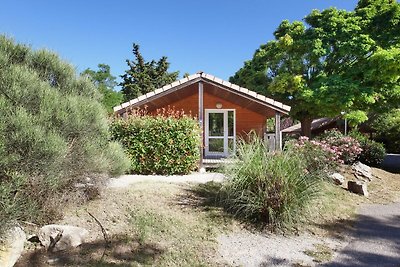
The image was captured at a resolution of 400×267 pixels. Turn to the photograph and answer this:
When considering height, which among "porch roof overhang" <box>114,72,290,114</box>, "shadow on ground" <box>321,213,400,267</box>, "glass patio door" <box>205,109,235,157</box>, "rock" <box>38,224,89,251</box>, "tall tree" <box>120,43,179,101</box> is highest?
"tall tree" <box>120,43,179,101</box>

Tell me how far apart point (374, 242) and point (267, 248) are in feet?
6.92

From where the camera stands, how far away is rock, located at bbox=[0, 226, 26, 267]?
11.0 ft

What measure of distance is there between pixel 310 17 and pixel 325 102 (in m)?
5.76

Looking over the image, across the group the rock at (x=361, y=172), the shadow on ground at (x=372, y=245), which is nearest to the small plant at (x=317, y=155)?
the shadow on ground at (x=372, y=245)

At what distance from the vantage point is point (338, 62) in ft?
57.5

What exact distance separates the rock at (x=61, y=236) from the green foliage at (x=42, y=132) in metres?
0.28

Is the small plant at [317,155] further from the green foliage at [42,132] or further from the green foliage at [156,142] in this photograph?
the green foliage at [42,132]

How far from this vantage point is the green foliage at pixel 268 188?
5.49 meters

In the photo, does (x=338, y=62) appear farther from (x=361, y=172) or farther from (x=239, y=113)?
(x=361, y=172)

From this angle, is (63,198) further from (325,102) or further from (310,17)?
(310,17)

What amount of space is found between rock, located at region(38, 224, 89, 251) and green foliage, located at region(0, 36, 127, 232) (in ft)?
0.92

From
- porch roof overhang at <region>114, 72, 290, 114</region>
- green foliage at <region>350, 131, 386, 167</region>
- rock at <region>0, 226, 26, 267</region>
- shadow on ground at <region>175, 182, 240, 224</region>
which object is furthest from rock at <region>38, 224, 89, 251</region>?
green foliage at <region>350, 131, 386, 167</region>

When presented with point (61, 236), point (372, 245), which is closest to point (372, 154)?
point (372, 245)

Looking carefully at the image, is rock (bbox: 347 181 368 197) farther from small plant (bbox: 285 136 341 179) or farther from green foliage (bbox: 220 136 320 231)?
green foliage (bbox: 220 136 320 231)
